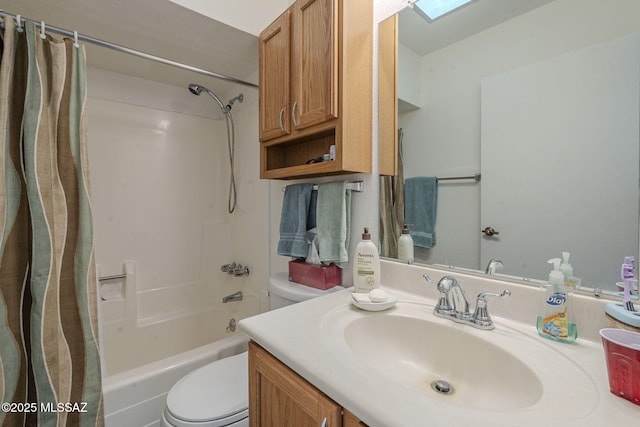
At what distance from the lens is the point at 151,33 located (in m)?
1.44

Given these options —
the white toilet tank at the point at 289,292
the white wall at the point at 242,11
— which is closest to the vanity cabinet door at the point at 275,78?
the white wall at the point at 242,11

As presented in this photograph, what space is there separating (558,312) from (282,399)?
67cm

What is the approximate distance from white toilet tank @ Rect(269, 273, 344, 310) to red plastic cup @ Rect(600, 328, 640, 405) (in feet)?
2.73

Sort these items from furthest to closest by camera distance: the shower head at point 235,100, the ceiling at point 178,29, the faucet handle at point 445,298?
the shower head at point 235,100 → the ceiling at point 178,29 → the faucet handle at point 445,298

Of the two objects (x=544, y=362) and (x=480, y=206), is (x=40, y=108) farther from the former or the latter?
(x=544, y=362)

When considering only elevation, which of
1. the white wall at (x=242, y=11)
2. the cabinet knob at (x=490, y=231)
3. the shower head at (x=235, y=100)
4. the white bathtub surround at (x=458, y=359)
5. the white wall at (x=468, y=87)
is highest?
the white wall at (x=242, y=11)

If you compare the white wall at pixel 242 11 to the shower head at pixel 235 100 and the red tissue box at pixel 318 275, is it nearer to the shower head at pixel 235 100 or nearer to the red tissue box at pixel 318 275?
the shower head at pixel 235 100

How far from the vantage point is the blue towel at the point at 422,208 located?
0.97 meters

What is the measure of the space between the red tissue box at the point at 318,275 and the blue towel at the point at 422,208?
385mm

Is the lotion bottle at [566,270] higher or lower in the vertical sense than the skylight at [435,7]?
lower

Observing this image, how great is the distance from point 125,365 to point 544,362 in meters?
2.28

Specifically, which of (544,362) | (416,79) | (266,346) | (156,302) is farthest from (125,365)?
(416,79)

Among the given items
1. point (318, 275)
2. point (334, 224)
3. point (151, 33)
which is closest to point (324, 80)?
point (334, 224)

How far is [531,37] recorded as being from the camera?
0.74 meters
